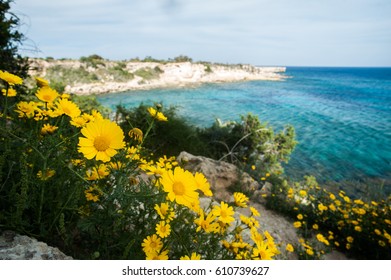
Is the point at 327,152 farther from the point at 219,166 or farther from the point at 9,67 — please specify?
the point at 9,67

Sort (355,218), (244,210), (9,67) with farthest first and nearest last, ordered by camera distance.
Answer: (244,210)
(355,218)
(9,67)

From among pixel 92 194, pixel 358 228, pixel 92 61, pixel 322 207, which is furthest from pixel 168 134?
pixel 92 61

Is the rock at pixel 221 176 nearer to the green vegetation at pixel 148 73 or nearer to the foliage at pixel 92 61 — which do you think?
the foliage at pixel 92 61

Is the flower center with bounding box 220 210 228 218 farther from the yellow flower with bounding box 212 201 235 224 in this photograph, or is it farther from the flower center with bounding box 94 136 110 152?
the flower center with bounding box 94 136 110 152

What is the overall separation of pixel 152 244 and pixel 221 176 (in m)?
3.77

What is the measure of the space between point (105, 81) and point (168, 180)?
109ft

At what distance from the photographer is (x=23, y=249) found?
1072 mm

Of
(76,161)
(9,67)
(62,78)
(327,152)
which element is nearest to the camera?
(76,161)

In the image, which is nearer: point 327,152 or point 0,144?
point 0,144

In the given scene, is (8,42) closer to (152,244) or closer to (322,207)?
(152,244)

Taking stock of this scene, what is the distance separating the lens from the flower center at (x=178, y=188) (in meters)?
1.09
